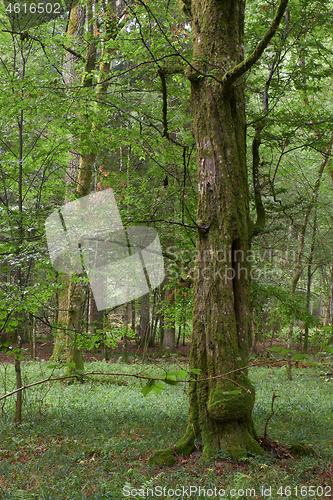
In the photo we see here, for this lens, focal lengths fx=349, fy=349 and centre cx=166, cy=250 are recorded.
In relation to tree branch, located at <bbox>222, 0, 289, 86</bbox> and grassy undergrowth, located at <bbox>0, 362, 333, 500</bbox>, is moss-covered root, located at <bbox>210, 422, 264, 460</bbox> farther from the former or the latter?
tree branch, located at <bbox>222, 0, 289, 86</bbox>

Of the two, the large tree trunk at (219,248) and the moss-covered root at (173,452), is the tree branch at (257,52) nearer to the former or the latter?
the large tree trunk at (219,248)

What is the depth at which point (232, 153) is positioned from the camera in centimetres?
499

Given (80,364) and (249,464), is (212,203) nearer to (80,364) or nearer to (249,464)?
(249,464)

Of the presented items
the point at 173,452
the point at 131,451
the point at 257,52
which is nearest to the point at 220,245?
the point at 257,52

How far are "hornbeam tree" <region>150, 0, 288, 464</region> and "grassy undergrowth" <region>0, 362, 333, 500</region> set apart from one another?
41cm

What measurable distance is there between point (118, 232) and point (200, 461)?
452 centimetres

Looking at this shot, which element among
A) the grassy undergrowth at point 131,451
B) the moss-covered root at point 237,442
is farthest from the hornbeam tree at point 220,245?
the grassy undergrowth at point 131,451

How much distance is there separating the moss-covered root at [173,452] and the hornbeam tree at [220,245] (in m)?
0.01

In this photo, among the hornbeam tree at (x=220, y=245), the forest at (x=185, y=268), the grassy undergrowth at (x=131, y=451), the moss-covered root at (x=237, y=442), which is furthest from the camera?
the hornbeam tree at (x=220, y=245)

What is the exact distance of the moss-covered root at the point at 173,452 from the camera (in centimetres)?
452

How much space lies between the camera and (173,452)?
4648mm

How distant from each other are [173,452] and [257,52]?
5101mm

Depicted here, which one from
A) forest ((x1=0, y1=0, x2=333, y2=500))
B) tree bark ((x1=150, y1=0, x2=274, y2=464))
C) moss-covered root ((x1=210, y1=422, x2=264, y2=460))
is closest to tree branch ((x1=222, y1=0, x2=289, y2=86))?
forest ((x1=0, y1=0, x2=333, y2=500))

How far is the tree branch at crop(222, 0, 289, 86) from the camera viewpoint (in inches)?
141
